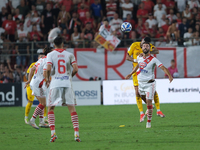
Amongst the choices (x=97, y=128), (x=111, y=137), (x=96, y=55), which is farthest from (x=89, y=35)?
(x=111, y=137)

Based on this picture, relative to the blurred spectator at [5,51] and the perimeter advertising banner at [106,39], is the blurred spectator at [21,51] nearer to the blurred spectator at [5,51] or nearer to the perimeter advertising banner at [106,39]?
the blurred spectator at [5,51]

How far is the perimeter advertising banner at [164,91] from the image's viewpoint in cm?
1792

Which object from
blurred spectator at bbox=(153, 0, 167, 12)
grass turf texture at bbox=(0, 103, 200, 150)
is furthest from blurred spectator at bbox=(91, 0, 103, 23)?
grass turf texture at bbox=(0, 103, 200, 150)

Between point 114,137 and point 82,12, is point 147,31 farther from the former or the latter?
point 114,137

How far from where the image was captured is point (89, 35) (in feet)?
66.2

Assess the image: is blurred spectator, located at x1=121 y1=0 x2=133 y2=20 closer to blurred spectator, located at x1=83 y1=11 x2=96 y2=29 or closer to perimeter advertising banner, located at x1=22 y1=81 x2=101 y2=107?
blurred spectator, located at x1=83 y1=11 x2=96 y2=29

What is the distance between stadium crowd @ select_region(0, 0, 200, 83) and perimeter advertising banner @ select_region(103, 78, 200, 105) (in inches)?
89.7

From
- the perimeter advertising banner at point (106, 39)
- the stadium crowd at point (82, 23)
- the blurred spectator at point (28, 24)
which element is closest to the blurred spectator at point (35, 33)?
the stadium crowd at point (82, 23)

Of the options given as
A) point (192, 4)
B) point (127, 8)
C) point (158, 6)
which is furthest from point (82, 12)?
point (192, 4)

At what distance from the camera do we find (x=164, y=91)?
18094mm

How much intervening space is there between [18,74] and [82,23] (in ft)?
15.8

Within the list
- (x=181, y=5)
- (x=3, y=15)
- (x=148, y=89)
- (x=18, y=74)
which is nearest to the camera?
(x=148, y=89)

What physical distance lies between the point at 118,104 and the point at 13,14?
9.06 meters

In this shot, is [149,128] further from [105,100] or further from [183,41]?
[183,41]
